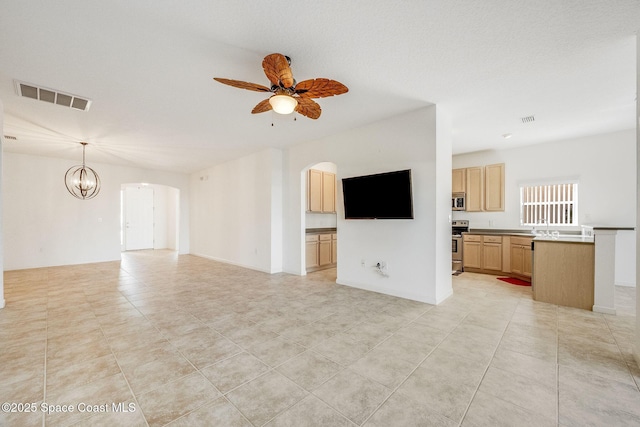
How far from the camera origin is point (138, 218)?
10.4 metres

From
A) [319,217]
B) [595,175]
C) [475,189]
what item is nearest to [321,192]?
[319,217]

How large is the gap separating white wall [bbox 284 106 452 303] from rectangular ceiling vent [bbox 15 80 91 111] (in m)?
3.64

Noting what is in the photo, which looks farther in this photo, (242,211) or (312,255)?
(242,211)

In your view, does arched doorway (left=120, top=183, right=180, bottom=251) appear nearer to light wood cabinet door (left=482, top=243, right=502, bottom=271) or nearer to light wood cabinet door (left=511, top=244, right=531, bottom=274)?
light wood cabinet door (left=482, top=243, right=502, bottom=271)

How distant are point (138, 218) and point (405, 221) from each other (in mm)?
10794

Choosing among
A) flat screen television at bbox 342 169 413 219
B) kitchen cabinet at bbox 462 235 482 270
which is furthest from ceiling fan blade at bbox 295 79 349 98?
kitchen cabinet at bbox 462 235 482 270

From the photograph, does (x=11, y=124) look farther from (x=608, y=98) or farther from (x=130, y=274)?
(x=608, y=98)

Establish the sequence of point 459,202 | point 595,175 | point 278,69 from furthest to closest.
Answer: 1. point 459,202
2. point 595,175
3. point 278,69

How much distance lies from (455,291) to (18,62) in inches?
244

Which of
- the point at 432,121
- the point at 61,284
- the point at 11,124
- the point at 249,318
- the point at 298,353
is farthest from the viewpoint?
the point at 61,284

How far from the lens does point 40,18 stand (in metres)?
1.98

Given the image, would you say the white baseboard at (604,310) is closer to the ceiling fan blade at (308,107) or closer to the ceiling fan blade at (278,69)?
the ceiling fan blade at (308,107)

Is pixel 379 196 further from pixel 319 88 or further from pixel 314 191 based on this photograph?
pixel 314 191

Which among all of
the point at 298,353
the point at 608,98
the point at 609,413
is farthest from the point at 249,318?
the point at 608,98
